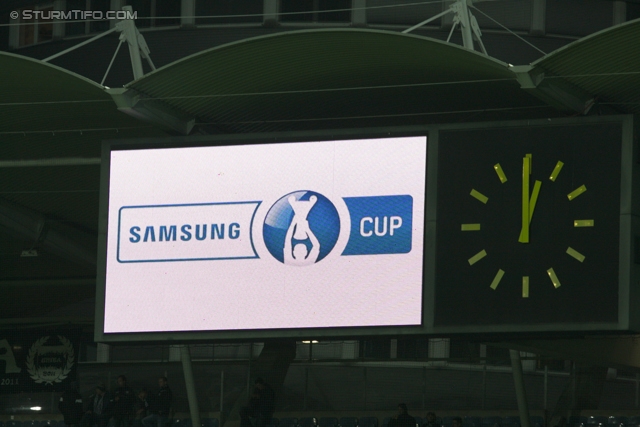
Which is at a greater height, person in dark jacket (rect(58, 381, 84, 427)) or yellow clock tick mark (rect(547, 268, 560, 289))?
yellow clock tick mark (rect(547, 268, 560, 289))

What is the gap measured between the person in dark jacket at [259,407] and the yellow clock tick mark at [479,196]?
5.15 metres

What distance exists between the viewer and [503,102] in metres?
15.9

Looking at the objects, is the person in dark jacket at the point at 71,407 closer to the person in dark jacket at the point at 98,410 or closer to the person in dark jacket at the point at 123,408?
the person in dark jacket at the point at 98,410

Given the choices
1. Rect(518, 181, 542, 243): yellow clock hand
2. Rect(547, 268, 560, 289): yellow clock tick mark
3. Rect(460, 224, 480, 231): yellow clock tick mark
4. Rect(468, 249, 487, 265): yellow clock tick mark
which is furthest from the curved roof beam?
Rect(547, 268, 560, 289): yellow clock tick mark

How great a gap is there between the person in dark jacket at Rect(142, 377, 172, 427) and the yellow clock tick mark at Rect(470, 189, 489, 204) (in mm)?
6679

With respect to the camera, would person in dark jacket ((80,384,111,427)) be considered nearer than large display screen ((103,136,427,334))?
No

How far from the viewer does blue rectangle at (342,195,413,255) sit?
14695 millimetres

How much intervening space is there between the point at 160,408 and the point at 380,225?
5781 millimetres

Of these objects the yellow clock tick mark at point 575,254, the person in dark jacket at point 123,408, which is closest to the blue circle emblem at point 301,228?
the yellow clock tick mark at point 575,254

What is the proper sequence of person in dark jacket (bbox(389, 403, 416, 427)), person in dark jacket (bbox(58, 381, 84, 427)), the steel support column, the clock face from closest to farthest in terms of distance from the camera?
the clock face → the steel support column → person in dark jacket (bbox(389, 403, 416, 427)) → person in dark jacket (bbox(58, 381, 84, 427))

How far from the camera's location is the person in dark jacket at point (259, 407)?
706 inches

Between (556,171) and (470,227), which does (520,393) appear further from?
(556,171)

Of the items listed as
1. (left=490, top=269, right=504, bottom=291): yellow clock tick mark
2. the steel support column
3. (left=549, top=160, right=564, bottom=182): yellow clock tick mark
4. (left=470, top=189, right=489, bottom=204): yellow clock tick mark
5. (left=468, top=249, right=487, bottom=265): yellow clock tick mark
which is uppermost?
(left=549, top=160, right=564, bottom=182): yellow clock tick mark

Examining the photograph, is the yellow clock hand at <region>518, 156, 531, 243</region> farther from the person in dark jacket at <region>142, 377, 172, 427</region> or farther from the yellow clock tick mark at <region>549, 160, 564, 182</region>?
the person in dark jacket at <region>142, 377, 172, 427</region>
